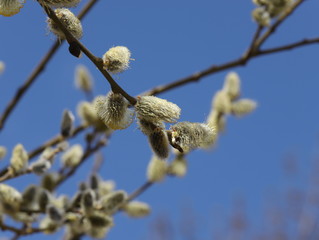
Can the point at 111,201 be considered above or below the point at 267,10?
below

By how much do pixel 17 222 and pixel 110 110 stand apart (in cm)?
98

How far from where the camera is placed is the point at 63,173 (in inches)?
81.0

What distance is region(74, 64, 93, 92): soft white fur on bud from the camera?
2408mm

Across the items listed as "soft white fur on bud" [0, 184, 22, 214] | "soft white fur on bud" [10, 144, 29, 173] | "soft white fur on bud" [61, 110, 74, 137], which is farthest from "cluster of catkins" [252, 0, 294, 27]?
"soft white fur on bud" [0, 184, 22, 214]

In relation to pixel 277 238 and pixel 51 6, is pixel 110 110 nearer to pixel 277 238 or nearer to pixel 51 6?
pixel 51 6

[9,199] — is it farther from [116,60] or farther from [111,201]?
[116,60]

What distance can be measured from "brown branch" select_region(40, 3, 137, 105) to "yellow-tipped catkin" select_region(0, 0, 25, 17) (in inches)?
2.6

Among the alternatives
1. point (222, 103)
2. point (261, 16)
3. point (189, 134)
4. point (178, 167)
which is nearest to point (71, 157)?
point (178, 167)

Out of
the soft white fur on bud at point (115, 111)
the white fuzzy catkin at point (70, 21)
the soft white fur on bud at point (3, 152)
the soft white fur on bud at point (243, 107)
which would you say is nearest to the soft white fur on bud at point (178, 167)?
the soft white fur on bud at point (243, 107)

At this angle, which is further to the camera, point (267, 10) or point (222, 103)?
point (222, 103)

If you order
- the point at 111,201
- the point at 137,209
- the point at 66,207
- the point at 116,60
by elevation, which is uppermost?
the point at 116,60

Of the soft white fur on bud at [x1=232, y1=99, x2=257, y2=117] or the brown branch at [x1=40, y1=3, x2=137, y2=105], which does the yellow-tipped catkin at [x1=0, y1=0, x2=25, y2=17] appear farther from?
the soft white fur on bud at [x1=232, y1=99, x2=257, y2=117]

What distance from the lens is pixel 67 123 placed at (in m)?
1.81

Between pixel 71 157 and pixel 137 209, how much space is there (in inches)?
15.1
